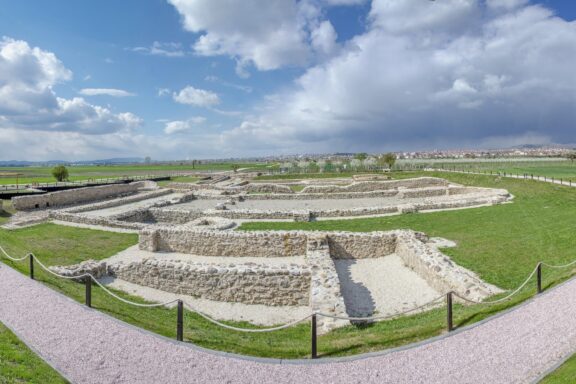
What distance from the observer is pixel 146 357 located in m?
6.08

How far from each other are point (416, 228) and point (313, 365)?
50.8 feet

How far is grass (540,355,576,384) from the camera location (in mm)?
4875

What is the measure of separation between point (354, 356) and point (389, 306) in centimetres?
515

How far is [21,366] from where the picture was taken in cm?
545

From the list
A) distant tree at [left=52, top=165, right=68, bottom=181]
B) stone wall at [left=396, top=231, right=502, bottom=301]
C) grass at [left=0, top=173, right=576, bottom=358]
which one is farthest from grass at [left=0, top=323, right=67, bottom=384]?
distant tree at [left=52, top=165, right=68, bottom=181]

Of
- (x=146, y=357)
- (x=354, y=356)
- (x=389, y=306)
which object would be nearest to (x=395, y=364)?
(x=354, y=356)

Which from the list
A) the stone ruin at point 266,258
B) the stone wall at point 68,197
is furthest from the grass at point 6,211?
the stone ruin at point 266,258

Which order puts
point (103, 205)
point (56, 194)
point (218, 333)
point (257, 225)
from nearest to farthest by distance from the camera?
point (218, 333) < point (257, 225) < point (103, 205) < point (56, 194)

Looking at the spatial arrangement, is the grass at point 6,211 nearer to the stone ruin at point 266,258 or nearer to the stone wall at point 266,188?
the stone ruin at point 266,258

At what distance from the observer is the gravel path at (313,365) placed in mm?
5500

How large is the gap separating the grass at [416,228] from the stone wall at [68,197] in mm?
11729

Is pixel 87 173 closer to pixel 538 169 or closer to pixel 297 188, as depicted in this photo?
pixel 297 188

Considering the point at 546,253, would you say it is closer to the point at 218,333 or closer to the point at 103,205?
the point at 218,333

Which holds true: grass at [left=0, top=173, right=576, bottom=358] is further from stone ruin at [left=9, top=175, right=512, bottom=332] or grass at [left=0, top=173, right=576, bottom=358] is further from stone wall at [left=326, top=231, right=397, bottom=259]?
stone wall at [left=326, top=231, right=397, bottom=259]
